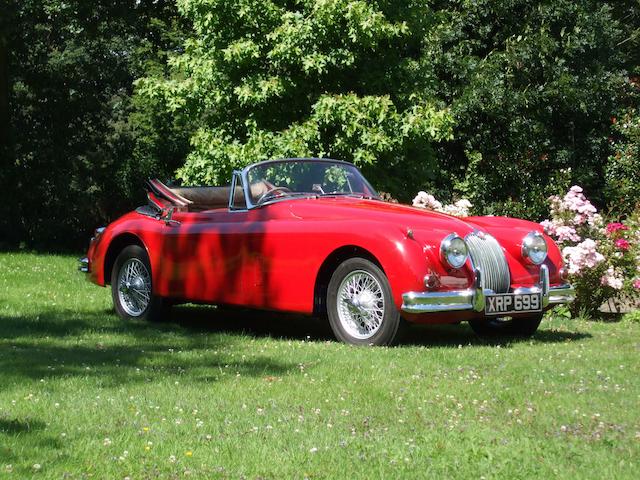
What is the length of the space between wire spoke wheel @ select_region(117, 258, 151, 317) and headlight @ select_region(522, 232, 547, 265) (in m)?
3.80

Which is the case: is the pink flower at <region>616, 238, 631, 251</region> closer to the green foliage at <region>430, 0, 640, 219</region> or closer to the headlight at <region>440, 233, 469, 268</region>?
the headlight at <region>440, 233, 469, 268</region>

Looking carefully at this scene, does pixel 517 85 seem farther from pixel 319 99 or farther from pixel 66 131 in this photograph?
pixel 66 131

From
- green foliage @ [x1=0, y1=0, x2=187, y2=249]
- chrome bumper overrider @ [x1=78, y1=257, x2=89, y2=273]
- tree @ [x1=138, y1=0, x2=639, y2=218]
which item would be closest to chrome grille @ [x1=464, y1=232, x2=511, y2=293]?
chrome bumper overrider @ [x1=78, y1=257, x2=89, y2=273]

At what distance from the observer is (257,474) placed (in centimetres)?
448

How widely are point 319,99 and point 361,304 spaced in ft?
32.1

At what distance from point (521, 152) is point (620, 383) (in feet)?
62.0

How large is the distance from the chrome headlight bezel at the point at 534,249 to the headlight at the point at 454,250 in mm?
970

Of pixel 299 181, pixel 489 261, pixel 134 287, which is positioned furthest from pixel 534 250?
pixel 134 287

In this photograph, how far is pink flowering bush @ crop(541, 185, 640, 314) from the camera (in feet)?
38.2

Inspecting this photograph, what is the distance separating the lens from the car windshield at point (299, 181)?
980 centimetres

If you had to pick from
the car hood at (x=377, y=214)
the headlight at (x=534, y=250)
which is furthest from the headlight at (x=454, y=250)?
the headlight at (x=534, y=250)

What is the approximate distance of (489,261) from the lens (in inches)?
343

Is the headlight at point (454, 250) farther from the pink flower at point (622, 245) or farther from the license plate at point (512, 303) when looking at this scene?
the pink flower at point (622, 245)

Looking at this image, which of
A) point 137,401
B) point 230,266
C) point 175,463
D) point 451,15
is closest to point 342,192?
point 230,266
